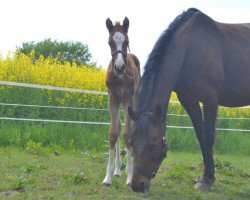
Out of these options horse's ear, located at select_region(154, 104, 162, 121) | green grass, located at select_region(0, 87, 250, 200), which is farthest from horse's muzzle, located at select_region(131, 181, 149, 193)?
horse's ear, located at select_region(154, 104, 162, 121)

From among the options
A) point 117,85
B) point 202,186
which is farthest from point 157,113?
point 202,186

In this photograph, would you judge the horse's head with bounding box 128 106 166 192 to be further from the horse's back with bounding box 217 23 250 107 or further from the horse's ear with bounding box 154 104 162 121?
the horse's back with bounding box 217 23 250 107

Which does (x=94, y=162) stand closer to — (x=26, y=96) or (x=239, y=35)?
(x=239, y=35)

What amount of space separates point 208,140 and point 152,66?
135 cm

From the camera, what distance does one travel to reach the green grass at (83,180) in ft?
15.9

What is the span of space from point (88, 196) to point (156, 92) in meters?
1.35

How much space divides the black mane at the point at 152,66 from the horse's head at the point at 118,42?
1.06ft

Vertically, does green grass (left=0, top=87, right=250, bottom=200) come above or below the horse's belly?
below

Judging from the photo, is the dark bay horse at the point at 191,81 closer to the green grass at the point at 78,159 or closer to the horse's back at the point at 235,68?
the horse's back at the point at 235,68

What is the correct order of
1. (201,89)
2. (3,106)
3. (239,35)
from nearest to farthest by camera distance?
1. (201,89)
2. (239,35)
3. (3,106)

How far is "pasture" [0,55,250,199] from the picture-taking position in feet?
16.9

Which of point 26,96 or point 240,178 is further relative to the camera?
point 26,96

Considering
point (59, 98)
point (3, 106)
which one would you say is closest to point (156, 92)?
point (3, 106)

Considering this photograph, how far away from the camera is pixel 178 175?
6.18 m
